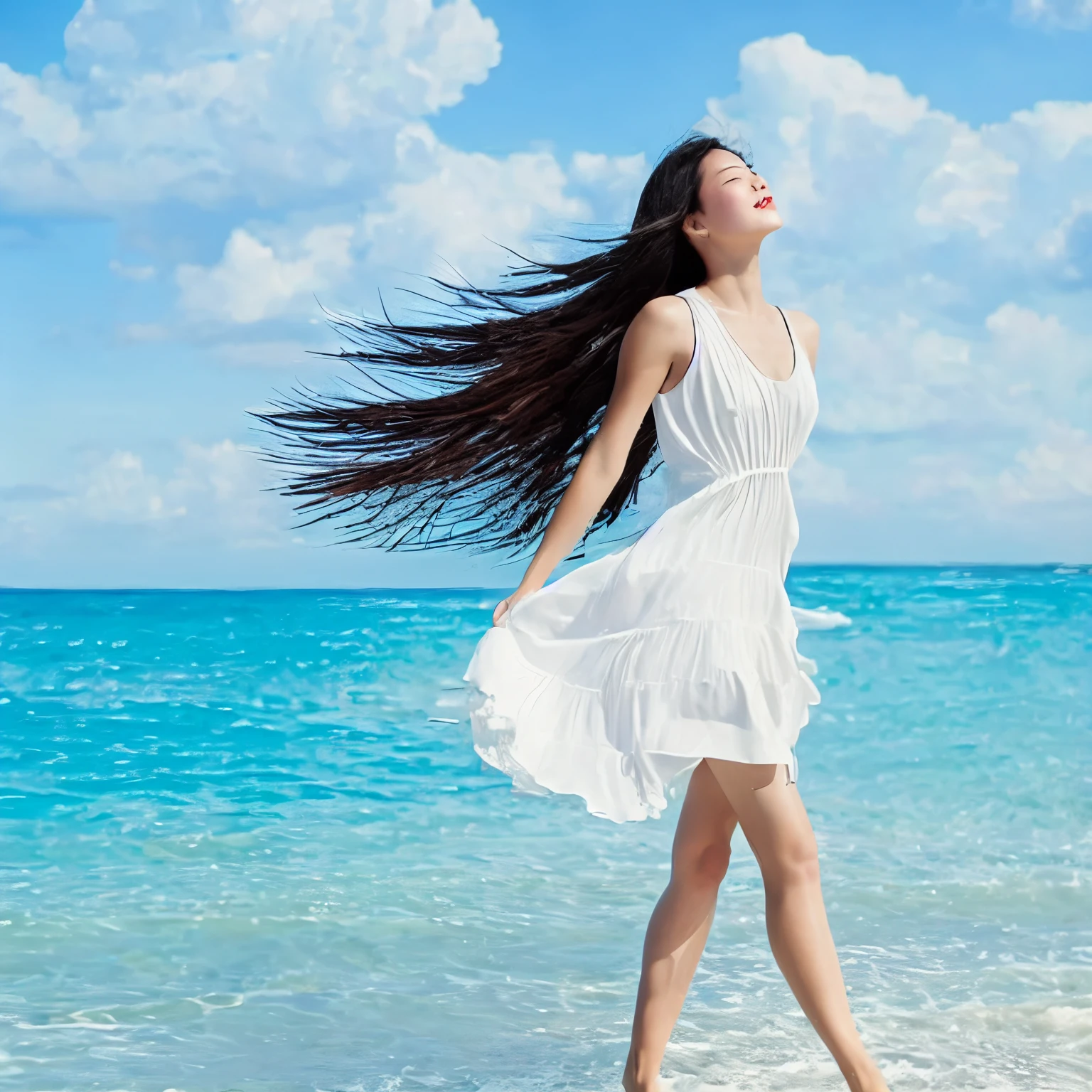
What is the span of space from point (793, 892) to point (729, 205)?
1349 millimetres

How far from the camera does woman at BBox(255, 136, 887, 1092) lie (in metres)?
2.37

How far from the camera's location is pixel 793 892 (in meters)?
2.36

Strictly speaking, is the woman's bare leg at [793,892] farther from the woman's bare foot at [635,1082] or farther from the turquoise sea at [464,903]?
the turquoise sea at [464,903]

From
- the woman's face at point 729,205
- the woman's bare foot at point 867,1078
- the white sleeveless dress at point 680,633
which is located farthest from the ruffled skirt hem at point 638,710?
the woman's face at point 729,205

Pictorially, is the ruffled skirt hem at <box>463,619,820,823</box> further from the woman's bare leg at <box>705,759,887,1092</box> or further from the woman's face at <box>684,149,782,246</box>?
the woman's face at <box>684,149,782,246</box>

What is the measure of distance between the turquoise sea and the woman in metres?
0.28

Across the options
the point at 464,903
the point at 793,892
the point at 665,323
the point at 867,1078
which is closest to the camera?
the point at 867,1078

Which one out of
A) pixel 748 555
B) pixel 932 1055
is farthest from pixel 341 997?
pixel 748 555

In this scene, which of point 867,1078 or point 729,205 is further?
point 729,205

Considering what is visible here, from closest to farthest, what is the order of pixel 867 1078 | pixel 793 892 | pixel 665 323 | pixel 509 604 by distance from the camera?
pixel 867 1078, pixel 793 892, pixel 665 323, pixel 509 604

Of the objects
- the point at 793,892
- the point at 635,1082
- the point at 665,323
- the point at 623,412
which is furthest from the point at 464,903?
the point at 665,323

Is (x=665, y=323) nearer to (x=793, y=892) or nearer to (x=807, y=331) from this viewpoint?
(x=807, y=331)

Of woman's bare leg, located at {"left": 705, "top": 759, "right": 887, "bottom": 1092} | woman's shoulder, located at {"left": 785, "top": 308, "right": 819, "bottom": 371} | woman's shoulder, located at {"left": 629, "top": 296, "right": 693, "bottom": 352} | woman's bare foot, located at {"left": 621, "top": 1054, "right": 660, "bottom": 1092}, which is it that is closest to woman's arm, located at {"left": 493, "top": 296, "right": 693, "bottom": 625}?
woman's shoulder, located at {"left": 629, "top": 296, "right": 693, "bottom": 352}

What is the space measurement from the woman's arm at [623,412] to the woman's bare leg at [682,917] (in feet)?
1.79
